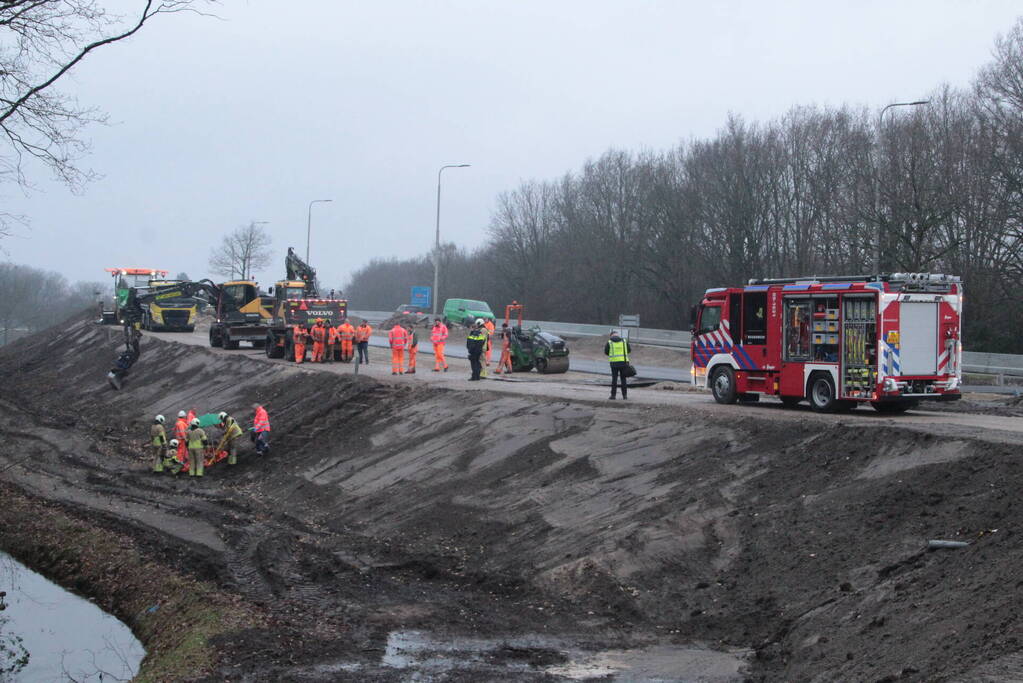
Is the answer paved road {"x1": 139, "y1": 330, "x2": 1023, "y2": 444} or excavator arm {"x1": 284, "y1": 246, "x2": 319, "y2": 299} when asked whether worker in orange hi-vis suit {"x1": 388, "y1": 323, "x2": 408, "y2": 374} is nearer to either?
paved road {"x1": 139, "y1": 330, "x2": 1023, "y2": 444}

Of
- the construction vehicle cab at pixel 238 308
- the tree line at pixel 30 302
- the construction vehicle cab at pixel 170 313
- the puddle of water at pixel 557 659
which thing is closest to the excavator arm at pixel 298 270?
the construction vehicle cab at pixel 238 308

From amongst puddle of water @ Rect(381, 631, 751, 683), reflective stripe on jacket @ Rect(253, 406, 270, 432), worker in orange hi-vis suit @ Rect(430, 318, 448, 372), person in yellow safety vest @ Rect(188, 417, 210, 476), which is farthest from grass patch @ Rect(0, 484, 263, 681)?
worker in orange hi-vis suit @ Rect(430, 318, 448, 372)

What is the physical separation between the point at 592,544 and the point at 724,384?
326 inches

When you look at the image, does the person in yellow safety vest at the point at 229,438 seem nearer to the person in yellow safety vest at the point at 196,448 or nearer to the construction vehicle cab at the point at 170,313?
the person in yellow safety vest at the point at 196,448

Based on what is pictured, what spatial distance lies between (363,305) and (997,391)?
305 feet

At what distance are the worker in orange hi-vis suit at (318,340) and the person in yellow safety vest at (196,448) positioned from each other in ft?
39.0

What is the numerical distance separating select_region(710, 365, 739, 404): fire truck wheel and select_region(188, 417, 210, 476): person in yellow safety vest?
1177 centimetres

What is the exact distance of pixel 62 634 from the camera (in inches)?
595

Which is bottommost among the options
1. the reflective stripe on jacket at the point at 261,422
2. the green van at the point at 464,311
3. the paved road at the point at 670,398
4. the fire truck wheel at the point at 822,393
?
the reflective stripe on jacket at the point at 261,422

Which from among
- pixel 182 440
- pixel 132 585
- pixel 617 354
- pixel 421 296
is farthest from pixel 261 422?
pixel 421 296

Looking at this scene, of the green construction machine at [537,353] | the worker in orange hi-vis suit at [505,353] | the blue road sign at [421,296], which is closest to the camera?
the worker in orange hi-vis suit at [505,353]

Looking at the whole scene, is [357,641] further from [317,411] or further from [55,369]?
[55,369]

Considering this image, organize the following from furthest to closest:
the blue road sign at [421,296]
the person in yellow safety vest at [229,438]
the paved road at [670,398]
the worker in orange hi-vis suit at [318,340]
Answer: the blue road sign at [421,296] → the worker in orange hi-vis suit at [318,340] → the person in yellow safety vest at [229,438] → the paved road at [670,398]

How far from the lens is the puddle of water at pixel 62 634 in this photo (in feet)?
44.1
